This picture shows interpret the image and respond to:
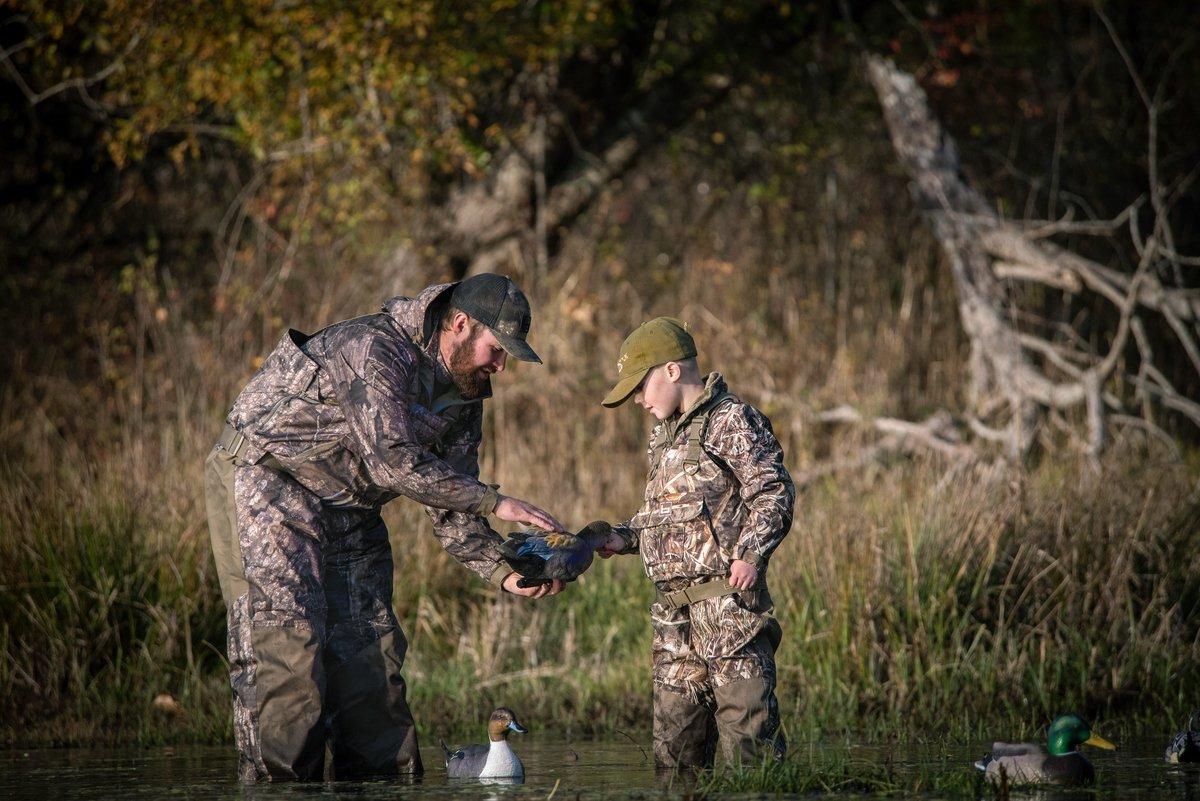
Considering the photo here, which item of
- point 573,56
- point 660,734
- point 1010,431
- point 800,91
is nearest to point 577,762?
point 660,734

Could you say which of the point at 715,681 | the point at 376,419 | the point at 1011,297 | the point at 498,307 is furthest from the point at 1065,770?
the point at 1011,297

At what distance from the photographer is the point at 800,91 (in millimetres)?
15188

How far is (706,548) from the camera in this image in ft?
17.9

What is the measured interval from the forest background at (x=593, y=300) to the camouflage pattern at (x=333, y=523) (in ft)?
5.71

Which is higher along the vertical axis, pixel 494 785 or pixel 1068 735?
pixel 1068 735

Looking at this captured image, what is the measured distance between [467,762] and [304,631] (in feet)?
3.05

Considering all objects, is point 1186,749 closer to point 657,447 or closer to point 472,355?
point 657,447

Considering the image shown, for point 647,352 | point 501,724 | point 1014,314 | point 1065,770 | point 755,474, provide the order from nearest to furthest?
point 1065,770, point 755,474, point 647,352, point 501,724, point 1014,314

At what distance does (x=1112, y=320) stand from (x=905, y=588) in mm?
8594

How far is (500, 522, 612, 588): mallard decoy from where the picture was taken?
575 centimetres

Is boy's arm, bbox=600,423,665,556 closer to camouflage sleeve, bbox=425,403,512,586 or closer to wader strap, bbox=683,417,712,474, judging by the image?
wader strap, bbox=683,417,712,474

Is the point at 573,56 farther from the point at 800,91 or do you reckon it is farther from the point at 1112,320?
the point at 1112,320

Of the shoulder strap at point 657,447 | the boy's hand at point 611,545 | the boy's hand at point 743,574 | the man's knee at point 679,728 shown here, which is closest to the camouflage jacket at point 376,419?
the boy's hand at point 611,545

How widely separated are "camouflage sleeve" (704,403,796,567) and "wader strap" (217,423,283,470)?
1679 millimetres
